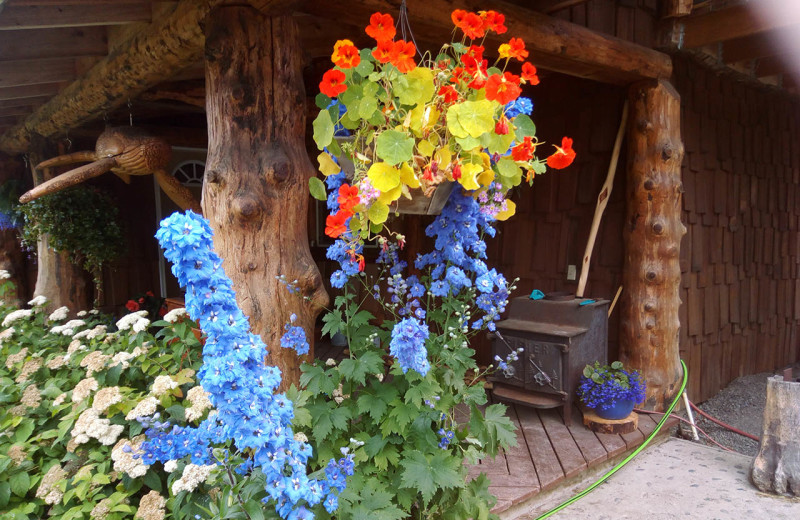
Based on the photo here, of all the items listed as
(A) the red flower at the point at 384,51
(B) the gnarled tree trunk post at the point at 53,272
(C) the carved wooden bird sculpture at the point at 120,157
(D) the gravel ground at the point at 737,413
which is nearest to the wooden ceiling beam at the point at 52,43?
(C) the carved wooden bird sculpture at the point at 120,157

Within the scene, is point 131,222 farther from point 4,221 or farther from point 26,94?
point 26,94

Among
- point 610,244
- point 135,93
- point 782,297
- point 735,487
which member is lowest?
point 735,487

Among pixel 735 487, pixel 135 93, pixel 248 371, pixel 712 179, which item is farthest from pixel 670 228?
pixel 135 93

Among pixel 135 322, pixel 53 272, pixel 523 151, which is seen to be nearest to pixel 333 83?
pixel 523 151

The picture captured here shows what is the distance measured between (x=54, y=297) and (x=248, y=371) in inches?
178

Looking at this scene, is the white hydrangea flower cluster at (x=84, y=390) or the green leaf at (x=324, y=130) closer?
the green leaf at (x=324, y=130)

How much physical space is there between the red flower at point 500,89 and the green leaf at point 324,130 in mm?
424

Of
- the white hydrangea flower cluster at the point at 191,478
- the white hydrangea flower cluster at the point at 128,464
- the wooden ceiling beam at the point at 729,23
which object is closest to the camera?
the white hydrangea flower cluster at the point at 191,478

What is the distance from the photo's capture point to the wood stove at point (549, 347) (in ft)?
9.38

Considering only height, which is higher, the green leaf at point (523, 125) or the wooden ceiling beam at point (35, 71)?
the wooden ceiling beam at point (35, 71)

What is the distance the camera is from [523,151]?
140 cm

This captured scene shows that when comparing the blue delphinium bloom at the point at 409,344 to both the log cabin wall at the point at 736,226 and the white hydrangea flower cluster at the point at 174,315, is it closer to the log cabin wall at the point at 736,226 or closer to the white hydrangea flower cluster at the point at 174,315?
the white hydrangea flower cluster at the point at 174,315

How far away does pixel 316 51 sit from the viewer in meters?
3.07

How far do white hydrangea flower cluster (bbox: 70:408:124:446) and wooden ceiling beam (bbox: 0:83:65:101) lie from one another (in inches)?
121
